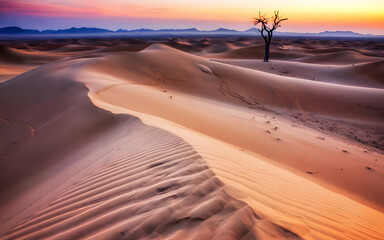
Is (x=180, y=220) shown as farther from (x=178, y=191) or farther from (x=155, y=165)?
(x=155, y=165)

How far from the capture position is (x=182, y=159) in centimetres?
299

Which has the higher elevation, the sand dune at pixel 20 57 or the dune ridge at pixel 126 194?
the sand dune at pixel 20 57

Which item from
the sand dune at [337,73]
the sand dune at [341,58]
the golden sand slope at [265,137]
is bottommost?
the golden sand slope at [265,137]

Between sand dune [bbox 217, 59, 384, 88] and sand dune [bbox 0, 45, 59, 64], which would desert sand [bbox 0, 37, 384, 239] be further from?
→ sand dune [bbox 0, 45, 59, 64]

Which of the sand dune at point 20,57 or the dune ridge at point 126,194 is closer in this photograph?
the dune ridge at point 126,194

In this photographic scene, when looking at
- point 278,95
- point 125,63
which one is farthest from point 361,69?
point 125,63

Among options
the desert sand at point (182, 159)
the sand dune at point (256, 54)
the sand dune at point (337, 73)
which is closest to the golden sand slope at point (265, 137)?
the desert sand at point (182, 159)

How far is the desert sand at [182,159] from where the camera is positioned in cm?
204

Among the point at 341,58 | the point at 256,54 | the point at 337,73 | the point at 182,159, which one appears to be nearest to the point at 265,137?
the point at 182,159

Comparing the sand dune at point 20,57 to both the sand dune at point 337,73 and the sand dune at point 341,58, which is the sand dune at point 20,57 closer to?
the sand dune at point 337,73

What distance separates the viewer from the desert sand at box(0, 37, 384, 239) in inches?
80.1

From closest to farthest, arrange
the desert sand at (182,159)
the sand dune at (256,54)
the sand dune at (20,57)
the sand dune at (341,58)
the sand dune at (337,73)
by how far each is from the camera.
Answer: the desert sand at (182,159), the sand dune at (337,73), the sand dune at (20,57), the sand dune at (341,58), the sand dune at (256,54)

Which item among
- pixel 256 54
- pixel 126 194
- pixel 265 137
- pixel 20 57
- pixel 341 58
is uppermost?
pixel 256 54

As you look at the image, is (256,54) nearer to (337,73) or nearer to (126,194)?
(337,73)
